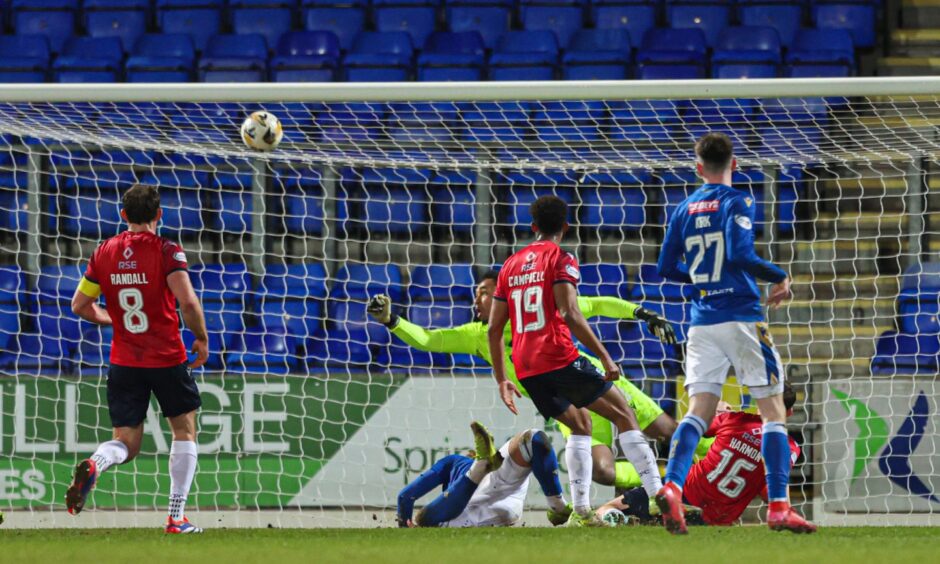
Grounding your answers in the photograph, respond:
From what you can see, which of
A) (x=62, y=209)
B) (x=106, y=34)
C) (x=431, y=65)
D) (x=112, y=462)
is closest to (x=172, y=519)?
(x=112, y=462)

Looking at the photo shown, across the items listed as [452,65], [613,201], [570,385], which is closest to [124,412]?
[570,385]

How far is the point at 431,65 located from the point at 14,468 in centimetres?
508

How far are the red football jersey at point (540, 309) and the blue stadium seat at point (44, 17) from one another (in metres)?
8.30

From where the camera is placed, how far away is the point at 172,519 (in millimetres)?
6242

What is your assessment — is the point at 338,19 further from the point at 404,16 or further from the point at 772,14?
the point at 772,14

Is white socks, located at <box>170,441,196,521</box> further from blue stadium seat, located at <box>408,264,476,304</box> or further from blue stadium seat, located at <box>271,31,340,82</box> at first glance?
blue stadium seat, located at <box>271,31,340,82</box>

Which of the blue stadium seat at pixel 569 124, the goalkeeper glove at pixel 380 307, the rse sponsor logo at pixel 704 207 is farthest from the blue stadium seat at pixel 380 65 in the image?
the rse sponsor logo at pixel 704 207

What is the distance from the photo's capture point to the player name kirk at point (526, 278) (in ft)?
21.4

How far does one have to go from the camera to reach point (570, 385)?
6496 mm

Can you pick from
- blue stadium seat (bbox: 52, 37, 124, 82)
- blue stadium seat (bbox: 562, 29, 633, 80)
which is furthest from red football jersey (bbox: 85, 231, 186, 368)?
blue stadium seat (bbox: 52, 37, 124, 82)

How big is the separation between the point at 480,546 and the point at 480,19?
27.8 ft

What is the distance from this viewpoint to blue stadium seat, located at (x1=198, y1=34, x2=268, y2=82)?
12016 mm

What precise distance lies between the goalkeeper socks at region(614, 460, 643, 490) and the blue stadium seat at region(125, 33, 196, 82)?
20.5 feet

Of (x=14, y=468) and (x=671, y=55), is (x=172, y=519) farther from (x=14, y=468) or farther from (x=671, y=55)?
(x=671, y=55)
